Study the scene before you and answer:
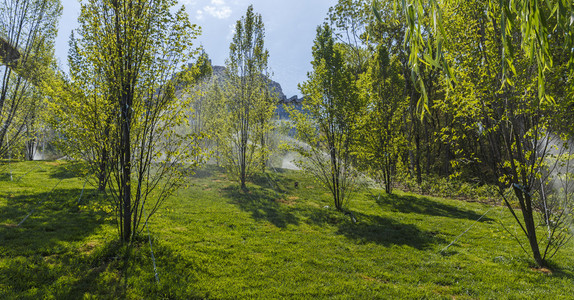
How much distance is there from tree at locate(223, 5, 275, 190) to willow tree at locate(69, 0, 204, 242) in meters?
10.3

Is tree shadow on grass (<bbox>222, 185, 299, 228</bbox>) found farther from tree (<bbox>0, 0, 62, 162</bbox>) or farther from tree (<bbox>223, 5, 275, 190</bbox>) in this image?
tree (<bbox>0, 0, 62, 162</bbox>)

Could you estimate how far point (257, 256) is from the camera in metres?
6.12

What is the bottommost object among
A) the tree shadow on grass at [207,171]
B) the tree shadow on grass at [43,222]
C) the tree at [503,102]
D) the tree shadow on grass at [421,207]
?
the tree shadow on grass at [421,207]

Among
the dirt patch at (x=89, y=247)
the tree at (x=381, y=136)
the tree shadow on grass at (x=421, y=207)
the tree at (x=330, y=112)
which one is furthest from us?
the tree at (x=381, y=136)

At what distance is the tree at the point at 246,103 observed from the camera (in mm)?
16625

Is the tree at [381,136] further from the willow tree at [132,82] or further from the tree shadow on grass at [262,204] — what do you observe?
the willow tree at [132,82]

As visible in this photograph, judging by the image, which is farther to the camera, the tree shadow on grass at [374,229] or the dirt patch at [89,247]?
the tree shadow on grass at [374,229]

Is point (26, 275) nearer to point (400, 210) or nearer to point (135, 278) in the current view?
point (135, 278)

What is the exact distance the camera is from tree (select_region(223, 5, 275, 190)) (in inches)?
655

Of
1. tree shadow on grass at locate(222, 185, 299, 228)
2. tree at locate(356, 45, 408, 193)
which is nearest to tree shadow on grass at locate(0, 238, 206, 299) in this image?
tree shadow on grass at locate(222, 185, 299, 228)

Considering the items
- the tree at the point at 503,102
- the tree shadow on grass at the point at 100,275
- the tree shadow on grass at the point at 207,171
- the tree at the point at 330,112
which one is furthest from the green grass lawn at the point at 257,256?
the tree shadow on grass at the point at 207,171

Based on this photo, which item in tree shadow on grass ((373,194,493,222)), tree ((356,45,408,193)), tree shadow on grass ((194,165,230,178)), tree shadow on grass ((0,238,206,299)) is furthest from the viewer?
tree shadow on grass ((194,165,230,178))

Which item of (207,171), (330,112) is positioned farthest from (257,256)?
(207,171)

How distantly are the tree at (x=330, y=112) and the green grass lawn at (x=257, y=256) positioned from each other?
7.53ft
